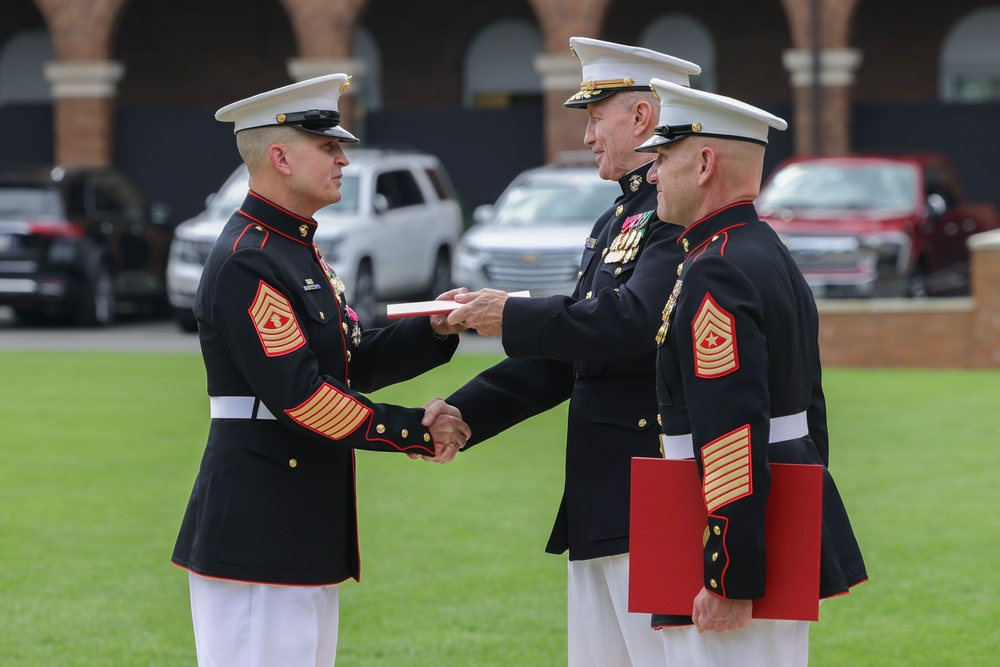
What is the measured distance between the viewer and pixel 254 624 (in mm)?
4047

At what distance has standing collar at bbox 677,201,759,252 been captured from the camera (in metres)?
3.70

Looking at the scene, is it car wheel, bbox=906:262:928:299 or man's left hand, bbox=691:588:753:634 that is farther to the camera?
car wheel, bbox=906:262:928:299

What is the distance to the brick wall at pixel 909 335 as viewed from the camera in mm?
→ 14750

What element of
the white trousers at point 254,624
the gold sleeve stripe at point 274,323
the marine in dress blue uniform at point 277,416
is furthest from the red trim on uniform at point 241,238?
the white trousers at point 254,624

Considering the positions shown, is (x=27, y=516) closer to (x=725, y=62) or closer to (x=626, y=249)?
(x=626, y=249)

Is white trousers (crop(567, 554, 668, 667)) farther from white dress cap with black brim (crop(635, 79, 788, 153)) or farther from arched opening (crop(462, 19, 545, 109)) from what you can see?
arched opening (crop(462, 19, 545, 109))

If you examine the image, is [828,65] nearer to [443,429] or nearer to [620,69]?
[620,69]

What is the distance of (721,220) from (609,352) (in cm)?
61

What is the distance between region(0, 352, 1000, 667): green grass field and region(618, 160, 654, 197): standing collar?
7.59ft

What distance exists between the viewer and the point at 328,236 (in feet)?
57.4

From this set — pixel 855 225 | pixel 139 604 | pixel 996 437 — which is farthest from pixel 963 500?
pixel 855 225

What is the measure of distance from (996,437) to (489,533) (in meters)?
4.47

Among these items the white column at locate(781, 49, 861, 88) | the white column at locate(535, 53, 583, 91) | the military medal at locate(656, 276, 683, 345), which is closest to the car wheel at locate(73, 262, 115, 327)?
the white column at locate(535, 53, 583, 91)

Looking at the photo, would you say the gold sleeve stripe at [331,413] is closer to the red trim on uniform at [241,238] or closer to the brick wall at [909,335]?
the red trim on uniform at [241,238]
